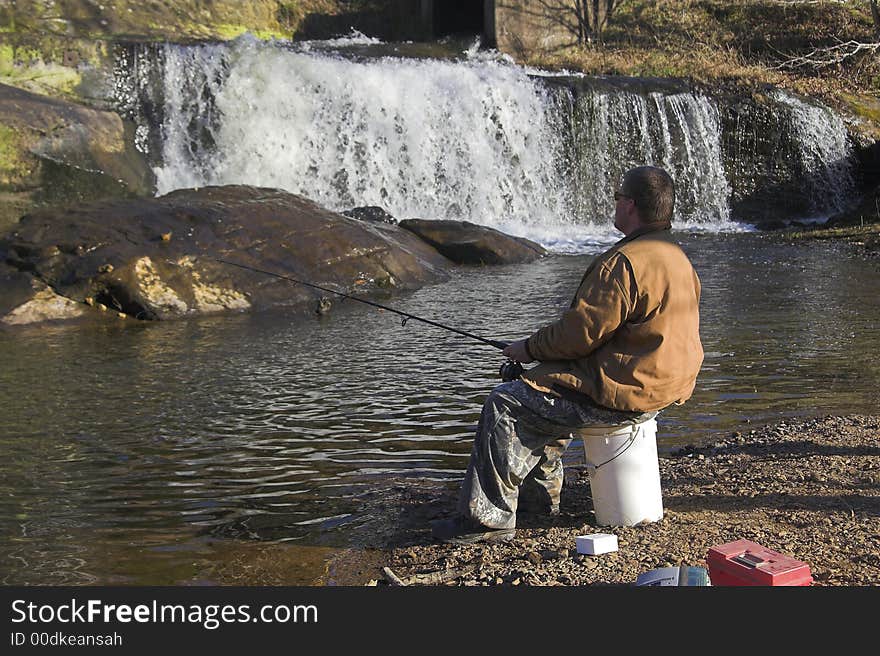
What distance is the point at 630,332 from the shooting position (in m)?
4.88

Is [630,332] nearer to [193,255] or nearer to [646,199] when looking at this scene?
[646,199]

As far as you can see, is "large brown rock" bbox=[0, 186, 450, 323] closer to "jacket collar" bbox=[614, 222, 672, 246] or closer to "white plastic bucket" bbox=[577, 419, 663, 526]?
"white plastic bucket" bbox=[577, 419, 663, 526]

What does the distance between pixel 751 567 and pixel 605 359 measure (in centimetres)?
116

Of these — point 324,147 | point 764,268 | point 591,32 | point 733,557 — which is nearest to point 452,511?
point 733,557

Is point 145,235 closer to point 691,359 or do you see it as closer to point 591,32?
point 691,359

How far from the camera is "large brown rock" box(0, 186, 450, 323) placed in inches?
483

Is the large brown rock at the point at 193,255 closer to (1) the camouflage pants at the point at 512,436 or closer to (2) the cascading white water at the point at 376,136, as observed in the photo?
(2) the cascading white water at the point at 376,136

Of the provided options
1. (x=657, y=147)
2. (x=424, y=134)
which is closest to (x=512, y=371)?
(x=424, y=134)

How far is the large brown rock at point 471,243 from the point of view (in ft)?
54.7

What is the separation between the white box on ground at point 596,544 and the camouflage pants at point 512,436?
15.4 inches

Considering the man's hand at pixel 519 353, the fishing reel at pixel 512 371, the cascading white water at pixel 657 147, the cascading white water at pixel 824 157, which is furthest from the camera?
the cascading white water at pixel 824 157

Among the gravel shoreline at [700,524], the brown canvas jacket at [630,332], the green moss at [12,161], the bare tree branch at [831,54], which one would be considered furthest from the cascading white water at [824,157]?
the brown canvas jacket at [630,332]

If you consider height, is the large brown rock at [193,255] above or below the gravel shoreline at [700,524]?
above

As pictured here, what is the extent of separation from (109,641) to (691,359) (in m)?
2.57
